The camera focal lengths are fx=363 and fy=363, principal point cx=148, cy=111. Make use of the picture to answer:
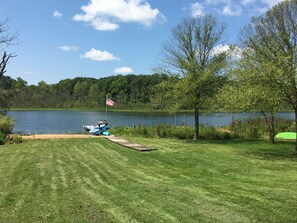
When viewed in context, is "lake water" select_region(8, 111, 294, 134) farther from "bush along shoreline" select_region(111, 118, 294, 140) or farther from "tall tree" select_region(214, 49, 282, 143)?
"tall tree" select_region(214, 49, 282, 143)

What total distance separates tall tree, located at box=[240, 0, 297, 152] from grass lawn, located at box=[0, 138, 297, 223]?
2878 millimetres

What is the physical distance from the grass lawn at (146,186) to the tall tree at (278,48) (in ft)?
9.44

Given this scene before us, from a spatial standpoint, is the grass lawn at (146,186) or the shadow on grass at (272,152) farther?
the shadow on grass at (272,152)

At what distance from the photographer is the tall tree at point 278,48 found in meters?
13.7

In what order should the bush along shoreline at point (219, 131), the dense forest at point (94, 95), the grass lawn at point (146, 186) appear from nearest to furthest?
the grass lawn at point (146, 186) → the bush along shoreline at point (219, 131) → the dense forest at point (94, 95)

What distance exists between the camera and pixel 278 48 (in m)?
14.9

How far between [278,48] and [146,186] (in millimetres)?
9359

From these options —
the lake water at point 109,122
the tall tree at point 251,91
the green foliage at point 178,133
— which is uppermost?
the tall tree at point 251,91

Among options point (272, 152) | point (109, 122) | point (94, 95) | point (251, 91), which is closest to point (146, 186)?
point (251, 91)

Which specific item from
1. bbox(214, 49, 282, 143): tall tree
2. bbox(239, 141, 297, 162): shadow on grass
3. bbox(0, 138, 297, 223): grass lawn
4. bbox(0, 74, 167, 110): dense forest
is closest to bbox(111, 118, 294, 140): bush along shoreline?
bbox(239, 141, 297, 162): shadow on grass

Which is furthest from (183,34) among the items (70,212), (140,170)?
(70,212)

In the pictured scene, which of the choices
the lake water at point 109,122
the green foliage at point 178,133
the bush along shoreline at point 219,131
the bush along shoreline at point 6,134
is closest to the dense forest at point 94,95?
the lake water at point 109,122

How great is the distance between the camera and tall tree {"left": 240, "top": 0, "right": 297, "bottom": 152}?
1367cm

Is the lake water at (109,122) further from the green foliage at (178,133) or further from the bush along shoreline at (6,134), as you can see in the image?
the bush along shoreline at (6,134)
